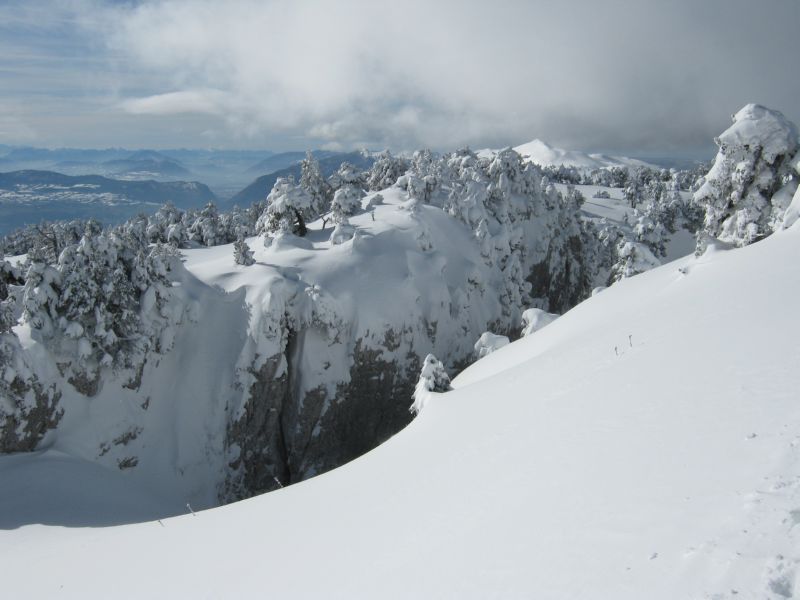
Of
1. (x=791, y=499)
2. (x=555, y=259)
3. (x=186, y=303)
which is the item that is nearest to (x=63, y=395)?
(x=186, y=303)

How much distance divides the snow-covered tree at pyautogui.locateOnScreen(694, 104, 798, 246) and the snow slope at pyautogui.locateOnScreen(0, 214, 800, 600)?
9.22 m

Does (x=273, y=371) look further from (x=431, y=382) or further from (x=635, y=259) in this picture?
(x=635, y=259)

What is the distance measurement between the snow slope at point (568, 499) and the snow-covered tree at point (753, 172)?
9.22m

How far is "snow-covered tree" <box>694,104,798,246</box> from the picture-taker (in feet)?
76.2

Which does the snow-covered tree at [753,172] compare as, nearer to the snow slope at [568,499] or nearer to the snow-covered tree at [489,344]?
the snow slope at [568,499]

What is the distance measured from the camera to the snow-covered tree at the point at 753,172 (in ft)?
76.2

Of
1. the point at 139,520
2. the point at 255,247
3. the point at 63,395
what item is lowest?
the point at 139,520

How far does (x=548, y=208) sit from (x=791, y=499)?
2442 inches

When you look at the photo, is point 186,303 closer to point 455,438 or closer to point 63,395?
point 63,395

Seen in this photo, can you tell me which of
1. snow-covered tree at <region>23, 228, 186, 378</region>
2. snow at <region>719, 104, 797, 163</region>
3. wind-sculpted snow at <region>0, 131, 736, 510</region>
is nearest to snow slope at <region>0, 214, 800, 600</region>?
snow at <region>719, 104, 797, 163</region>

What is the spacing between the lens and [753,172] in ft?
80.0

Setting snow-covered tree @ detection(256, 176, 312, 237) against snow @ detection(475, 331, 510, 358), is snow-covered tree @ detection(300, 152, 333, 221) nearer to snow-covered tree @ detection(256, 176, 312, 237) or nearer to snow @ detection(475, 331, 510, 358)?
snow-covered tree @ detection(256, 176, 312, 237)

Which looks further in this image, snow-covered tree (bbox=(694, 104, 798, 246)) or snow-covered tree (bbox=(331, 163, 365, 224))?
snow-covered tree (bbox=(331, 163, 365, 224))

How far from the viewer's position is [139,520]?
20281 millimetres
